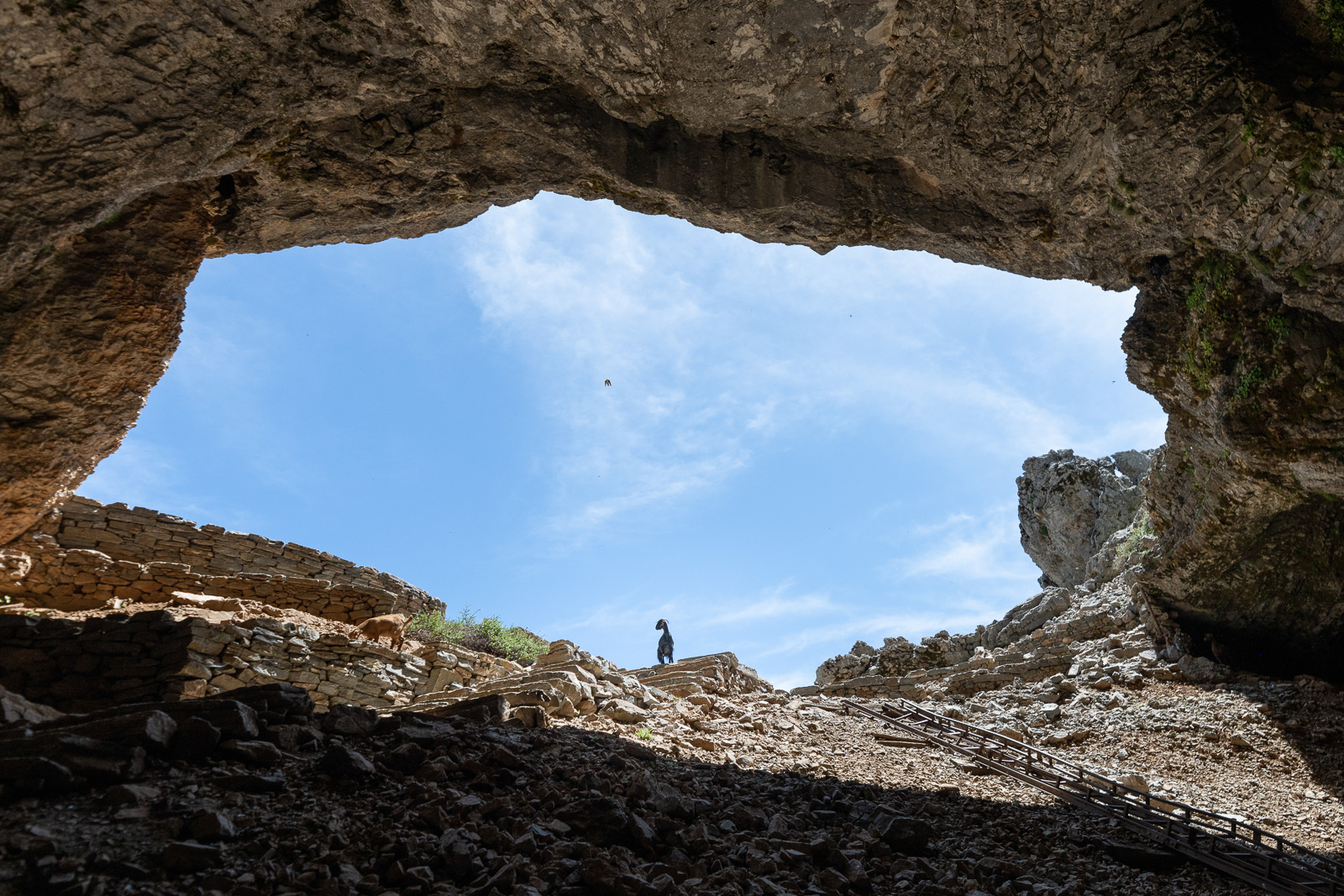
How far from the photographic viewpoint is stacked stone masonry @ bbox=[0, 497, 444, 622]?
10.6m

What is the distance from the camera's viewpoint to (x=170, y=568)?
11.3 metres

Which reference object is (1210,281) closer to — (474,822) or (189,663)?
(474,822)

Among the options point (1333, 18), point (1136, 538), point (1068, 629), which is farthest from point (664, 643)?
point (1333, 18)

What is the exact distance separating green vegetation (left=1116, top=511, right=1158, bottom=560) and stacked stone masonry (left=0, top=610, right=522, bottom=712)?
16466 mm

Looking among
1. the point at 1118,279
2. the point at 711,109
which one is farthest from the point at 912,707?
the point at 711,109

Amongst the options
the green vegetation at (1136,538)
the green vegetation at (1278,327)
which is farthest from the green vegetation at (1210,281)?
the green vegetation at (1136,538)

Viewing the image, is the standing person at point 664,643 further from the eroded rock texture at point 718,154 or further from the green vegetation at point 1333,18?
the green vegetation at point 1333,18

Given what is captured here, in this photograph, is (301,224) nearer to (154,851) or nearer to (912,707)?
(154,851)

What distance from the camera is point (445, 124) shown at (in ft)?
25.3

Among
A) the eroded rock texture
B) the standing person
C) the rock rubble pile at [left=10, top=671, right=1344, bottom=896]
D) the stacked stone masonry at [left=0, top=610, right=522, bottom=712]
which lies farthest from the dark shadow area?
the standing person

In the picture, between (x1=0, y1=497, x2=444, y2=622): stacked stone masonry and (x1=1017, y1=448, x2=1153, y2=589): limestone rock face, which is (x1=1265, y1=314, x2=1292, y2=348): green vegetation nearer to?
(x1=0, y1=497, x2=444, y2=622): stacked stone masonry

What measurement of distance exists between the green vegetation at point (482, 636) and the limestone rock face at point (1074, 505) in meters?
17.2

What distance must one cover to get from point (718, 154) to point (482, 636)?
11463mm

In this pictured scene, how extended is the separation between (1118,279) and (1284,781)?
7178 mm
